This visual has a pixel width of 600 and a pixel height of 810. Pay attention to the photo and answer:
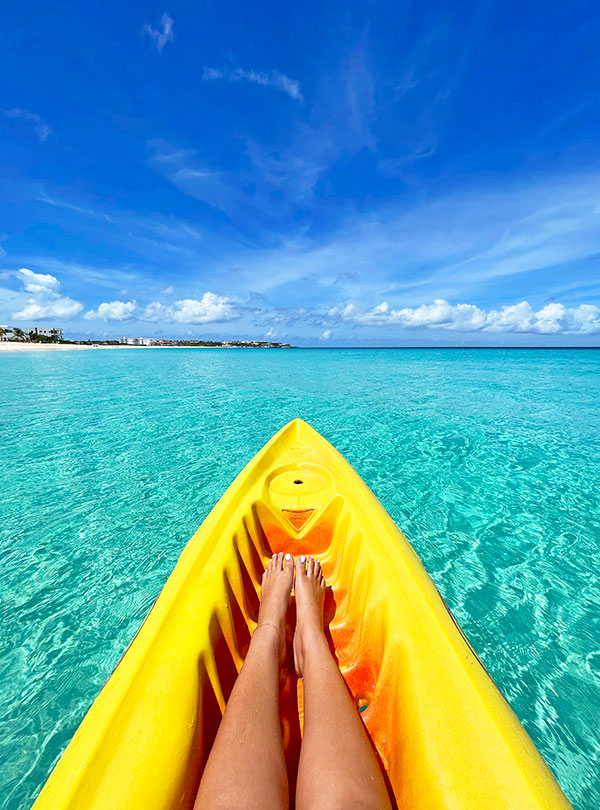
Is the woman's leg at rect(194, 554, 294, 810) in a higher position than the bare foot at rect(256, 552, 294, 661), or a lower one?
higher

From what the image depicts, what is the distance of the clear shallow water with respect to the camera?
79.7 inches

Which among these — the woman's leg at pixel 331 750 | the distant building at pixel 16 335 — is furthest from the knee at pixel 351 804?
the distant building at pixel 16 335

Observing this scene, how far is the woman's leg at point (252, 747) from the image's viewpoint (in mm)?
1009

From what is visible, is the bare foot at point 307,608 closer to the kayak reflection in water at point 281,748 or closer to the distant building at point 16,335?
the kayak reflection in water at point 281,748

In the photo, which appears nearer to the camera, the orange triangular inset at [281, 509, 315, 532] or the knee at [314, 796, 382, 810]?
the knee at [314, 796, 382, 810]

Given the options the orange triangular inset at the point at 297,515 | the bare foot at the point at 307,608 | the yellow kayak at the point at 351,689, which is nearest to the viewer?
the yellow kayak at the point at 351,689

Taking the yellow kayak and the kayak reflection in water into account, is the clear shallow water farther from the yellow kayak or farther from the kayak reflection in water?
the kayak reflection in water

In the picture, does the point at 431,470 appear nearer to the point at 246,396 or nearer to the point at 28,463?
the point at 28,463

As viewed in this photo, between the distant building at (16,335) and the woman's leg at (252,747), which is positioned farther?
the distant building at (16,335)

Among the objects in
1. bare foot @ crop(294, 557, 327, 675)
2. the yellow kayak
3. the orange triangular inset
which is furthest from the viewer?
the orange triangular inset

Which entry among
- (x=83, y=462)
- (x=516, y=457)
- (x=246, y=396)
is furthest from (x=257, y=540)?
(x=246, y=396)

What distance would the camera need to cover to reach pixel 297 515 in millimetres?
2908

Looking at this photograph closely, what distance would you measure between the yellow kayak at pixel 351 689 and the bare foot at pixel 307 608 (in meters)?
0.19

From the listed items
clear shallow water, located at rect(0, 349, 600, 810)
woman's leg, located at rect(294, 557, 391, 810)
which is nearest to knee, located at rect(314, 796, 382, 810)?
woman's leg, located at rect(294, 557, 391, 810)
